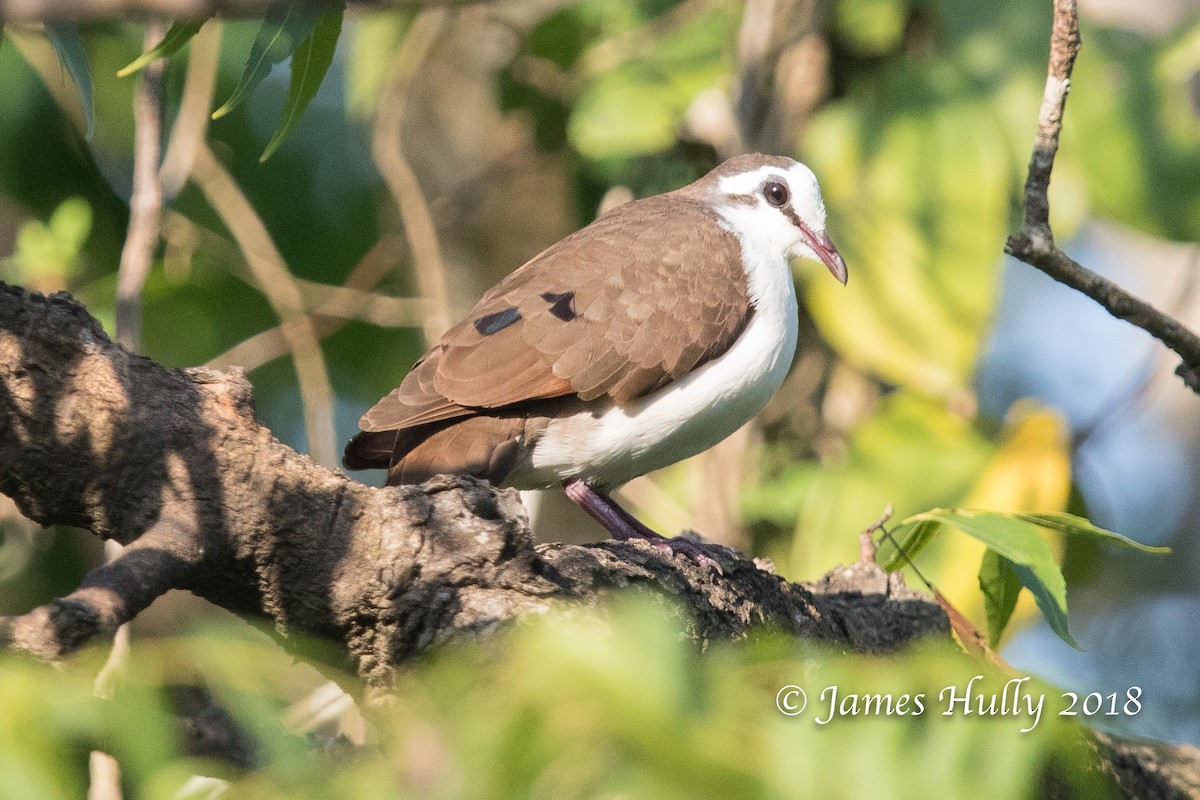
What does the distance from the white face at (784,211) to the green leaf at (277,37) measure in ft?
7.55

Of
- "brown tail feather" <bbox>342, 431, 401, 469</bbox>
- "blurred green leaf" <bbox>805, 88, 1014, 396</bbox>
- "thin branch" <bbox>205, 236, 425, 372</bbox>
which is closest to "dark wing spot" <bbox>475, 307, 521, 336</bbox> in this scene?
"brown tail feather" <bbox>342, 431, 401, 469</bbox>

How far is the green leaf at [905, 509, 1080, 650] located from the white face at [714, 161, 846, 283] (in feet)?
5.94

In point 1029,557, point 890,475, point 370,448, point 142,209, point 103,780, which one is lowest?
point 103,780

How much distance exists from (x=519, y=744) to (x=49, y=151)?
228 inches

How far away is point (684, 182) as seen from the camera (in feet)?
20.9

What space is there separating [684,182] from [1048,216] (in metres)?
3.48

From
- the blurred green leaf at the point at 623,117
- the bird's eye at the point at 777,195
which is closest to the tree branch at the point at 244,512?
the bird's eye at the point at 777,195

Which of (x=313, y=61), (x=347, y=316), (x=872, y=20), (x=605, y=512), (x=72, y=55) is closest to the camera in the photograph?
(x=72, y=55)

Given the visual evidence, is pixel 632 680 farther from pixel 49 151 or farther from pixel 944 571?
pixel 49 151

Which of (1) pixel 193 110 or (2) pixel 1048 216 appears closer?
(2) pixel 1048 216

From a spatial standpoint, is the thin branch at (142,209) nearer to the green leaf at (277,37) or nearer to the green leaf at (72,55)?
the green leaf at (72,55)

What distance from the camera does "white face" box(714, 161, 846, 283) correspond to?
15.4 ft

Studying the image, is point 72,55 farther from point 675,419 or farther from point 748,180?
point 748,180

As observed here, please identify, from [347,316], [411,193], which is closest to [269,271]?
[347,316]
